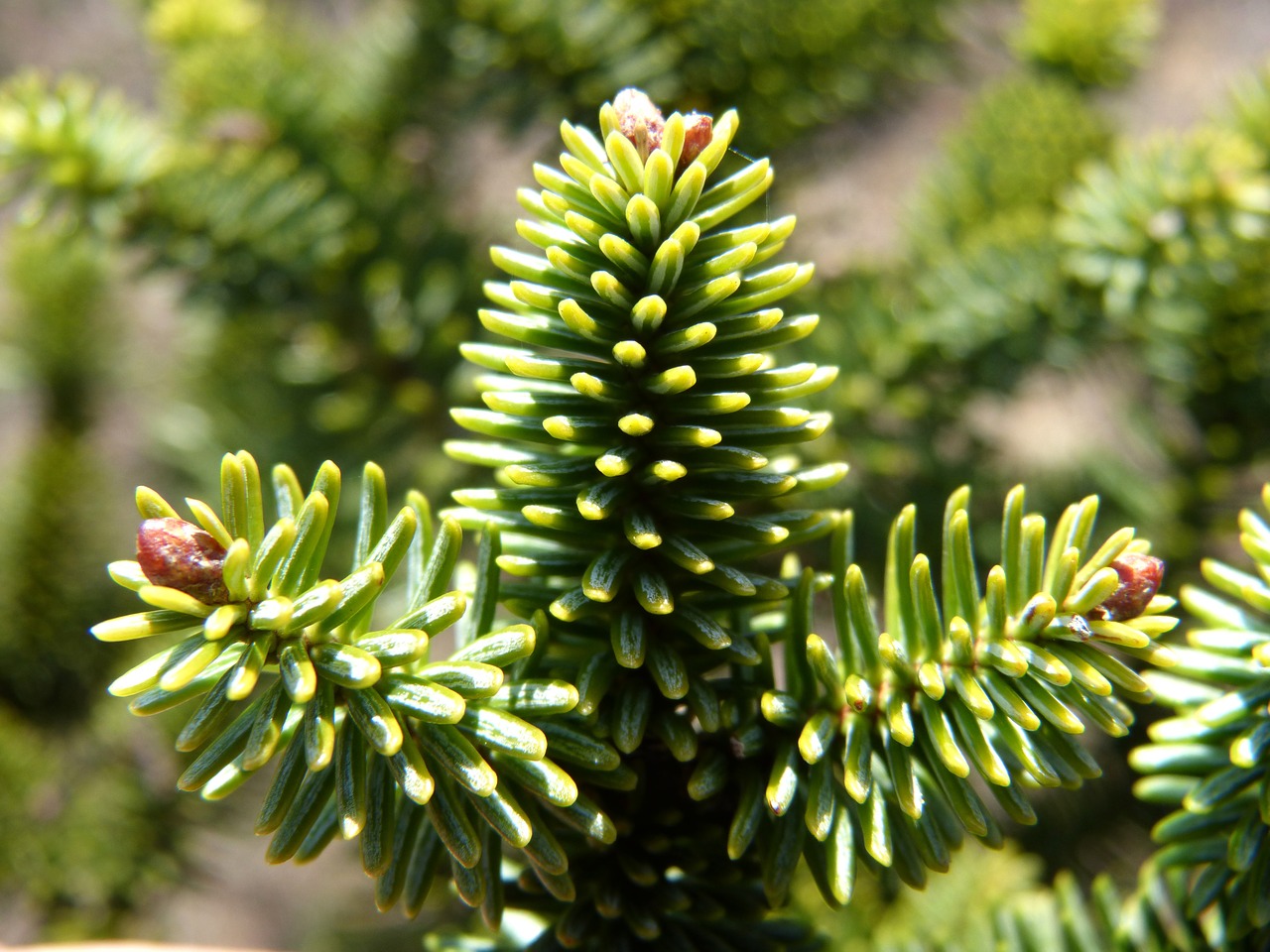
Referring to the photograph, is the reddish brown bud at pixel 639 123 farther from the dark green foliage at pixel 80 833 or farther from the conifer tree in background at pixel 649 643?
the dark green foliage at pixel 80 833

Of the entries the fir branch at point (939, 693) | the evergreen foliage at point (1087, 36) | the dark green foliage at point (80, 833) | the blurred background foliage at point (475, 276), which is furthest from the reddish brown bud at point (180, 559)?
the evergreen foliage at point (1087, 36)

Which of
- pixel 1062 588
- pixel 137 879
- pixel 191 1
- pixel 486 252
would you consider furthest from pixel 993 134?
pixel 137 879

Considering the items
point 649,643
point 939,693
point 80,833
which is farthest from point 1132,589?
point 80,833

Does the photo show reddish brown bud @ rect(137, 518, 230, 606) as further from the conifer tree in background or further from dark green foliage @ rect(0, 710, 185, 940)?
dark green foliage @ rect(0, 710, 185, 940)

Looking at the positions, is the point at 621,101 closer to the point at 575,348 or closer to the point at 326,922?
the point at 575,348

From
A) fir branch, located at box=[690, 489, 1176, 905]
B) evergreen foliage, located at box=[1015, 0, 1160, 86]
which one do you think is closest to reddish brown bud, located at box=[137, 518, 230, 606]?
fir branch, located at box=[690, 489, 1176, 905]

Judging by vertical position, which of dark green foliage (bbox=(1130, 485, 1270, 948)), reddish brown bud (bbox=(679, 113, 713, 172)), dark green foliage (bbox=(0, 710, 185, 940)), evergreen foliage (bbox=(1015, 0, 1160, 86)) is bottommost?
dark green foliage (bbox=(0, 710, 185, 940))
